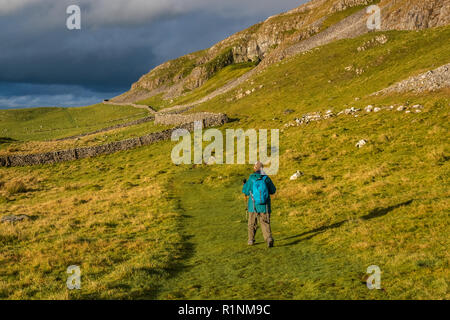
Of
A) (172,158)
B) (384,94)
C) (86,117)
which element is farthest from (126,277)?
(86,117)

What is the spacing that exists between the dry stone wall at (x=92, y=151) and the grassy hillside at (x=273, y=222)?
13.7ft

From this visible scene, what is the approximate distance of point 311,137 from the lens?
33438mm

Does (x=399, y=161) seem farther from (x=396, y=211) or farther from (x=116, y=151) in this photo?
(x=116, y=151)

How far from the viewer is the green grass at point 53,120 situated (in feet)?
325

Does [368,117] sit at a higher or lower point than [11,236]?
higher

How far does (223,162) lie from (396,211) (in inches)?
816

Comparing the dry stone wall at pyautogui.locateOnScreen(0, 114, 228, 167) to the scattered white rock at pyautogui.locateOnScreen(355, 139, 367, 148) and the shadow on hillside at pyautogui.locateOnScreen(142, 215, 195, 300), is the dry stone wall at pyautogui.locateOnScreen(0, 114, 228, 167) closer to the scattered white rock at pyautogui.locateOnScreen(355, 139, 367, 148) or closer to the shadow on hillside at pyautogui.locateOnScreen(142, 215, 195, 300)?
the scattered white rock at pyautogui.locateOnScreen(355, 139, 367, 148)

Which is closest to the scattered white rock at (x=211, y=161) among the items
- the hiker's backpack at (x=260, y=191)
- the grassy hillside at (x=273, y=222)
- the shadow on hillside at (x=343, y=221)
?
the grassy hillside at (x=273, y=222)

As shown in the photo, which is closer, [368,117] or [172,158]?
[368,117]

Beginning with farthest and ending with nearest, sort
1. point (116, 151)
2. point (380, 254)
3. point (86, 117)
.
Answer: point (86, 117) < point (116, 151) < point (380, 254)

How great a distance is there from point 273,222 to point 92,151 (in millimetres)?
37143

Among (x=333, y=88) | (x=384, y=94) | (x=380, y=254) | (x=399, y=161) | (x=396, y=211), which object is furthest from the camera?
(x=333, y=88)

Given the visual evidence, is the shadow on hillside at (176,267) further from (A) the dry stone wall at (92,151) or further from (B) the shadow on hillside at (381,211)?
(A) the dry stone wall at (92,151)

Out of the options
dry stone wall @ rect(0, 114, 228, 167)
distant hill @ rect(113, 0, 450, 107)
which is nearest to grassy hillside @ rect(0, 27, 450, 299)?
dry stone wall @ rect(0, 114, 228, 167)
